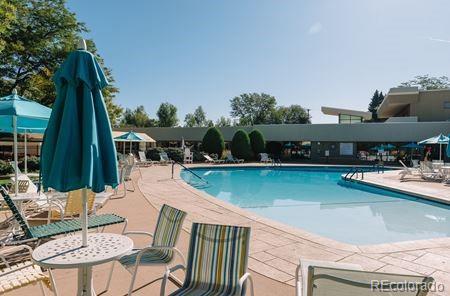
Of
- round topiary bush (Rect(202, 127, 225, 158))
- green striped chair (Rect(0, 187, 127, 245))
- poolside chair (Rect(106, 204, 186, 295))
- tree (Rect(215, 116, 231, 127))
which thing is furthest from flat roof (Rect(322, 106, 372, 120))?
tree (Rect(215, 116, 231, 127))

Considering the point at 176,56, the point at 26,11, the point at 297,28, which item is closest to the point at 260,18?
the point at 297,28

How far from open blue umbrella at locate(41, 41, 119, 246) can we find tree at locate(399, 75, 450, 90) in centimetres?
6421

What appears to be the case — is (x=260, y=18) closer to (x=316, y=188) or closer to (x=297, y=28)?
(x=297, y=28)

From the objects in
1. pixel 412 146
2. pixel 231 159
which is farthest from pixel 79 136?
pixel 412 146

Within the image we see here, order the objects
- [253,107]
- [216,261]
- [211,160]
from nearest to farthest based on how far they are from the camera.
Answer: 1. [216,261]
2. [211,160]
3. [253,107]

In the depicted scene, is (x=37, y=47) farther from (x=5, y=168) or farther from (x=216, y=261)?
(x=216, y=261)

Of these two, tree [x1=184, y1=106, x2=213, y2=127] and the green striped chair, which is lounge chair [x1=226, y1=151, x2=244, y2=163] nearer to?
the green striped chair

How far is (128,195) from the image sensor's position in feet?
29.3

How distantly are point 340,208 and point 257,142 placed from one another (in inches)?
651

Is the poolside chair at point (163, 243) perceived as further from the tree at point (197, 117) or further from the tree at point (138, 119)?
the tree at point (197, 117)

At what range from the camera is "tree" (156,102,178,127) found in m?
56.8

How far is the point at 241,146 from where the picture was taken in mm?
25375

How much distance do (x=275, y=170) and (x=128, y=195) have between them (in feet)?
47.3

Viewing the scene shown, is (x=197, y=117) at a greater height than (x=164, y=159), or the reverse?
(x=197, y=117)
